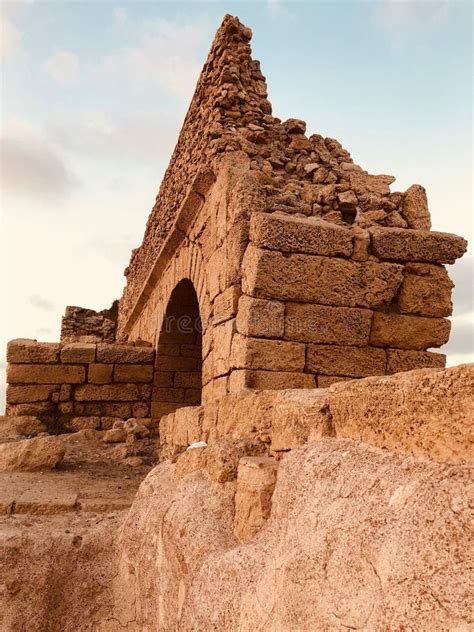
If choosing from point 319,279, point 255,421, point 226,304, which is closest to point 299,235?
point 319,279

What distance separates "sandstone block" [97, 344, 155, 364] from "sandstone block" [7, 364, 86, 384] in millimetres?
399

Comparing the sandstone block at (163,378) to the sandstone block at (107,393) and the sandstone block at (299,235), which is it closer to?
the sandstone block at (107,393)

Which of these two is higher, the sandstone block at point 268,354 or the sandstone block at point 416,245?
the sandstone block at point 416,245

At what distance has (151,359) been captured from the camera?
9320 millimetres

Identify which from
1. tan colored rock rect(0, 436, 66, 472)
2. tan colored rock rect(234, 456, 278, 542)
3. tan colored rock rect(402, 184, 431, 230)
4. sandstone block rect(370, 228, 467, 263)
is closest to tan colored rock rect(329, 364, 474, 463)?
tan colored rock rect(234, 456, 278, 542)

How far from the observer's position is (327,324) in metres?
4.57

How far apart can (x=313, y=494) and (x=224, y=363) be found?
10.3ft

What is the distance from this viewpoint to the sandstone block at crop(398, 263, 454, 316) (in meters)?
4.78

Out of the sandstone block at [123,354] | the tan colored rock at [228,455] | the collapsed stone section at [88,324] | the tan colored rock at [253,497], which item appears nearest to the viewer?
the tan colored rock at [253,497]

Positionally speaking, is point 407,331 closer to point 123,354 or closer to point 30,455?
point 30,455

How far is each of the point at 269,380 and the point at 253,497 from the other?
236 centimetres

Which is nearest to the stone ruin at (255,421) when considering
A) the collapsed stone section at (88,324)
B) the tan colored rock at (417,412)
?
the tan colored rock at (417,412)

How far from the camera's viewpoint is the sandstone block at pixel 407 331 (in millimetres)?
4723

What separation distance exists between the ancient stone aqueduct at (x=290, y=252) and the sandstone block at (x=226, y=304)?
1 centimetres
